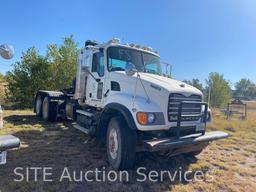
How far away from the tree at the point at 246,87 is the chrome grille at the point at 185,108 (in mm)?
107251

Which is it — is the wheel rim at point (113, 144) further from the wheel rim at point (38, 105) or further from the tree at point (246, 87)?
the tree at point (246, 87)

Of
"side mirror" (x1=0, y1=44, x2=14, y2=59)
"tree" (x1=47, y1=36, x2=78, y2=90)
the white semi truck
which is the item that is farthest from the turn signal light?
"tree" (x1=47, y1=36, x2=78, y2=90)

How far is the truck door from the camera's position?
591cm

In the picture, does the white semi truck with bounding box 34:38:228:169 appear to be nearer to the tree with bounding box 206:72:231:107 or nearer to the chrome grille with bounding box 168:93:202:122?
the chrome grille with bounding box 168:93:202:122

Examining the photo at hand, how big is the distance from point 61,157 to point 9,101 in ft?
47.1

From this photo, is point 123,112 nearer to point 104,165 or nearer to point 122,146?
point 122,146

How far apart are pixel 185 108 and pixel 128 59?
2076mm

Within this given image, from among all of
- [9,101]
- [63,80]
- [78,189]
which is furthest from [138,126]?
[9,101]

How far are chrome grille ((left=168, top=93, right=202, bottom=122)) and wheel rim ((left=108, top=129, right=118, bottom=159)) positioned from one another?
3.85 feet

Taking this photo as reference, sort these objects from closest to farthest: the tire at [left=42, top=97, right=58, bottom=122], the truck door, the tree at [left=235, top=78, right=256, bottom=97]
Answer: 1. the truck door
2. the tire at [left=42, top=97, right=58, bottom=122]
3. the tree at [left=235, top=78, right=256, bottom=97]

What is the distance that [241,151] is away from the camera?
6656 mm

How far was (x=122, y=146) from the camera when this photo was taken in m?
4.15

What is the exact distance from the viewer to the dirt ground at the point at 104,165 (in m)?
3.77

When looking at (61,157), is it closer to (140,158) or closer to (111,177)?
(111,177)
